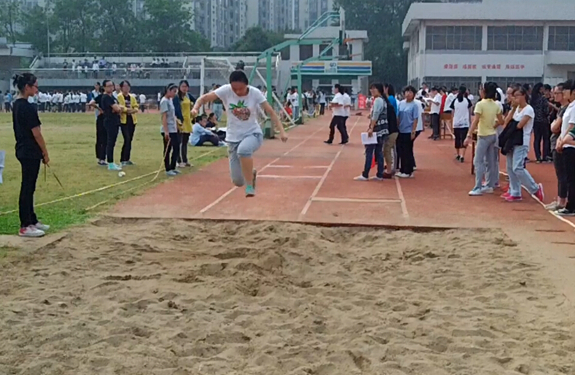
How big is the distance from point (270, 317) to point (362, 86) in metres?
66.3

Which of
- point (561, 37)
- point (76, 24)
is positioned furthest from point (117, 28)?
point (561, 37)

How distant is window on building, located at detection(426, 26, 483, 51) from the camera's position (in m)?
52.4

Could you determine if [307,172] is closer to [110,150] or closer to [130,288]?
[110,150]

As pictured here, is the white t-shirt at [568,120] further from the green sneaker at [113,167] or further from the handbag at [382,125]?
the green sneaker at [113,167]

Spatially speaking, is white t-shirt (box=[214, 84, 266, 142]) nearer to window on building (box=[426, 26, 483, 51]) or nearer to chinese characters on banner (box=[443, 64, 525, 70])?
chinese characters on banner (box=[443, 64, 525, 70])

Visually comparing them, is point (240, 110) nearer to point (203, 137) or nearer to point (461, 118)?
point (461, 118)

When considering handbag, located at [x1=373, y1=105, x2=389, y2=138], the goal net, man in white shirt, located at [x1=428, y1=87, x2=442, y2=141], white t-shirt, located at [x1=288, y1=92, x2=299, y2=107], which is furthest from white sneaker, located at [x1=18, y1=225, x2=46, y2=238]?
white t-shirt, located at [x1=288, y1=92, x2=299, y2=107]

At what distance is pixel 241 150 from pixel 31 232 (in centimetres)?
250

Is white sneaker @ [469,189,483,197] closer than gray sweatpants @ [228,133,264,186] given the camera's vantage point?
No

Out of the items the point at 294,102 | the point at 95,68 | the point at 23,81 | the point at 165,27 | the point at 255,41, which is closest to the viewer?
the point at 23,81

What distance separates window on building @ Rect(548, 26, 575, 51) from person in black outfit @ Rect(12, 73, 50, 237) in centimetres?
5022

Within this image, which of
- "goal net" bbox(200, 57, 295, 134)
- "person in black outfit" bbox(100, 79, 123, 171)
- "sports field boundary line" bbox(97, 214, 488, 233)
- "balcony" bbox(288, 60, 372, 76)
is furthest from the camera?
"balcony" bbox(288, 60, 372, 76)

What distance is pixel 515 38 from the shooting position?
52312 millimetres

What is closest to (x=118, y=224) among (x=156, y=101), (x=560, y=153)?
(x=560, y=153)
